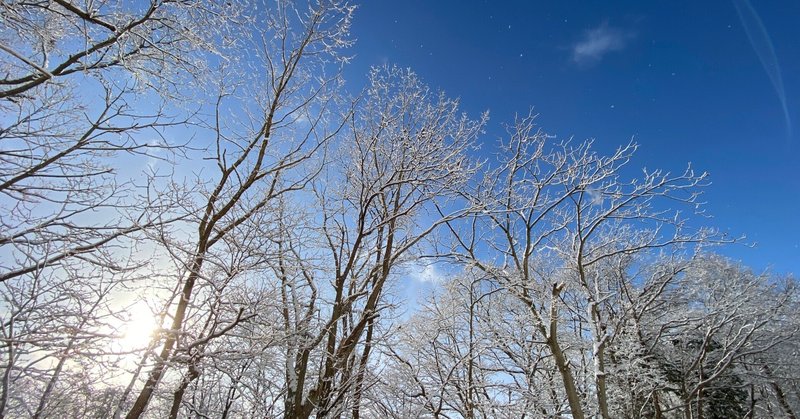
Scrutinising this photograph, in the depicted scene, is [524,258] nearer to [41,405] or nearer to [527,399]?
[527,399]

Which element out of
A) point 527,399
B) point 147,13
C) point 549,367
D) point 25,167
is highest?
point 147,13

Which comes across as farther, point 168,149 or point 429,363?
point 429,363

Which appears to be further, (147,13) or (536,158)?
(536,158)

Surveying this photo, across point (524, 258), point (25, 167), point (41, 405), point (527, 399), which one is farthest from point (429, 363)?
point (25, 167)

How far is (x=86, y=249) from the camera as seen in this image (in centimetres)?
444

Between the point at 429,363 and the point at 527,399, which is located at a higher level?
the point at 429,363

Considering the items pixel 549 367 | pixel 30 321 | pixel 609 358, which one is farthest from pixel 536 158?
pixel 30 321

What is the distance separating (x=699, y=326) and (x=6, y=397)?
17117mm

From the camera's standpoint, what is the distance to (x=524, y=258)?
8781 millimetres

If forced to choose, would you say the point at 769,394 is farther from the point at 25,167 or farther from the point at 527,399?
the point at 25,167

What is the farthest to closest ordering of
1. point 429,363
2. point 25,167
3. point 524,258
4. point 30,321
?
point 429,363, point 524,258, point 25,167, point 30,321

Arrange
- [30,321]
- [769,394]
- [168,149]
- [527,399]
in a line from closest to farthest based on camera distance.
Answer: [30,321] → [168,149] → [527,399] → [769,394]

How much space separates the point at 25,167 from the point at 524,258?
870 centimetres

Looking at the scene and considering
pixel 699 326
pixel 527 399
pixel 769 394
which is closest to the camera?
pixel 527 399
